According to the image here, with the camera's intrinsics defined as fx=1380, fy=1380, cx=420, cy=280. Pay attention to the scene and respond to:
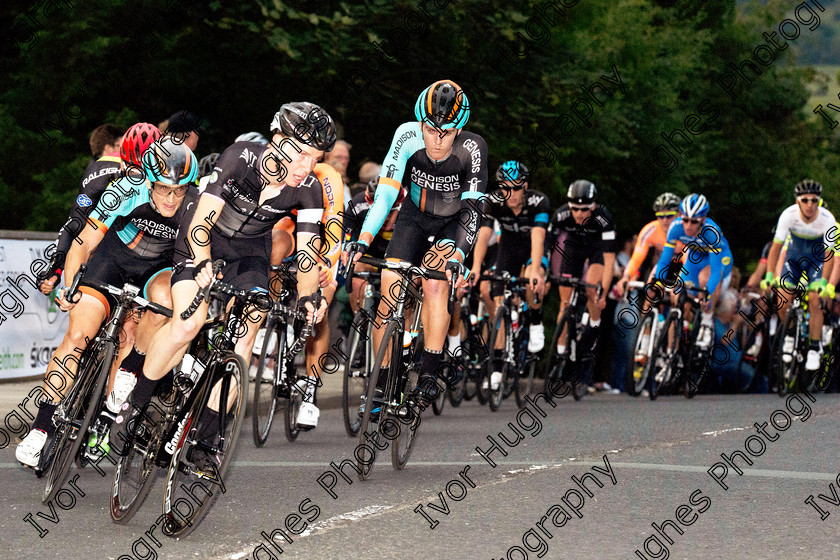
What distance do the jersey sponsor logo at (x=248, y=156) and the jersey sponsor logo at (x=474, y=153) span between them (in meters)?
2.00

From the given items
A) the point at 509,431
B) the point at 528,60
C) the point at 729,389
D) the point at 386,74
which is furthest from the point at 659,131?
the point at 509,431

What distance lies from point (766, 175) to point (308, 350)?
117ft

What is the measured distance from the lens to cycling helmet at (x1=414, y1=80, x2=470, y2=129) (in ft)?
26.7

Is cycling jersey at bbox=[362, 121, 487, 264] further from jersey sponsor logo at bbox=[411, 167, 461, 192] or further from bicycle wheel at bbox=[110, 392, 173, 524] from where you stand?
bicycle wheel at bbox=[110, 392, 173, 524]

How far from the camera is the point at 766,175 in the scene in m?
43.3

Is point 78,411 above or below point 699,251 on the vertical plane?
below

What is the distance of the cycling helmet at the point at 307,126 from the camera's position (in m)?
6.59

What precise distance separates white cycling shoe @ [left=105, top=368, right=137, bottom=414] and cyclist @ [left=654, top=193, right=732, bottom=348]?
787 centimetres

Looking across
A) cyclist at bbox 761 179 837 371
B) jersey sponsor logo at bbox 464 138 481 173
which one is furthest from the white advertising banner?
cyclist at bbox 761 179 837 371

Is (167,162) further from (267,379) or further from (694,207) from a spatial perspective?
(694,207)

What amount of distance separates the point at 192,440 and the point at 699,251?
9359mm

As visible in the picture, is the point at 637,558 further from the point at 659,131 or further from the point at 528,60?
the point at 659,131

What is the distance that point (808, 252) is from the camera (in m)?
14.8

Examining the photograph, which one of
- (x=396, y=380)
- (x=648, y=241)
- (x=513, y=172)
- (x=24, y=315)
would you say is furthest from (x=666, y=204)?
(x=396, y=380)
